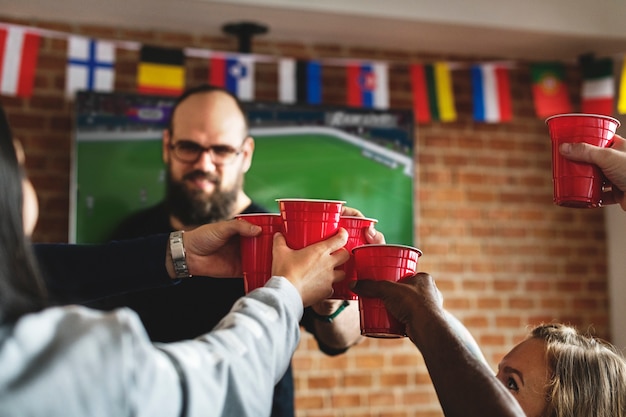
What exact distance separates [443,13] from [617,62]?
1025mm

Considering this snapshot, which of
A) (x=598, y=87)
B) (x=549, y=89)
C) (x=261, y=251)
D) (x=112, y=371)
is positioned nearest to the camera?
(x=112, y=371)

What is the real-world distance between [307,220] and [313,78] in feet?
8.34

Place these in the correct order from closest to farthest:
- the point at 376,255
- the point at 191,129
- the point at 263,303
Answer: the point at 263,303 < the point at 376,255 < the point at 191,129

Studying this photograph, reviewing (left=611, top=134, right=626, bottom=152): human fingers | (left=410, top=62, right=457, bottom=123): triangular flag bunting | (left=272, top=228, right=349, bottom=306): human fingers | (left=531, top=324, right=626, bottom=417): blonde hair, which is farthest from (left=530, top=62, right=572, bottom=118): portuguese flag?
(left=272, top=228, right=349, bottom=306): human fingers

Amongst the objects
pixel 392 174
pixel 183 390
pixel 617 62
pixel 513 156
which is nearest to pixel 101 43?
pixel 392 174

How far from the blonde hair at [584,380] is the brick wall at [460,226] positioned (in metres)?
2.08

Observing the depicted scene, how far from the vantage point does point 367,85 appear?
3.69 m

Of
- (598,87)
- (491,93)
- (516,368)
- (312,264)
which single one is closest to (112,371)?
(312,264)

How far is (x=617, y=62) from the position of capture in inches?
154

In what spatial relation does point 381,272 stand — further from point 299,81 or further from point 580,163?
point 299,81

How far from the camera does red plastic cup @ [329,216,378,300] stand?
123cm

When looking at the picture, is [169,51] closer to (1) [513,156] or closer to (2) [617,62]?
(1) [513,156]

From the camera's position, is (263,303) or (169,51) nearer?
(263,303)

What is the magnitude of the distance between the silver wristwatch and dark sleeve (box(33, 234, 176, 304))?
2 centimetres
